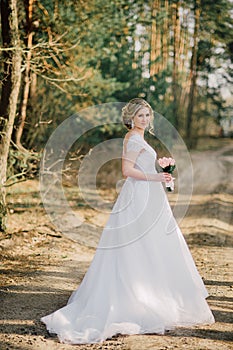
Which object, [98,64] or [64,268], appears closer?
[64,268]

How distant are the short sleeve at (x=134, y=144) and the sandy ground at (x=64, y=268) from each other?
1.74 m

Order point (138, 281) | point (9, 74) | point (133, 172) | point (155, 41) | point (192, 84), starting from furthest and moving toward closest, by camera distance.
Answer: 1. point (192, 84)
2. point (155, 41)
3. point (9, 74)
4. point (133, 172)
5. point (138, 281)

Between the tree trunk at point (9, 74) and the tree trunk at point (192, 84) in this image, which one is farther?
the tree trunk at point (192, 84)

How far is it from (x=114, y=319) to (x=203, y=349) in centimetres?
84

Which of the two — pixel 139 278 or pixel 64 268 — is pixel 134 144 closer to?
pixel 139 278

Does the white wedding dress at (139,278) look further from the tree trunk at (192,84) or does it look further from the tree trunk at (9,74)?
the tree trunk at (192,84)

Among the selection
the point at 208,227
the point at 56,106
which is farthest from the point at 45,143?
the point at 208,227

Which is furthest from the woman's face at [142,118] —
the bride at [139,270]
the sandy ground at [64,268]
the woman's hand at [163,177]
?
the sandy ground at [64,268]

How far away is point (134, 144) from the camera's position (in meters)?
5.16

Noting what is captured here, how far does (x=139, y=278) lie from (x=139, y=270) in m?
0.08

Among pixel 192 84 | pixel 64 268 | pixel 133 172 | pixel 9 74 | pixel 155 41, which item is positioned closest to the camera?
pixel 133 172

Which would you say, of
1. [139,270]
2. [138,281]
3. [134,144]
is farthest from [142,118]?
[138,281]

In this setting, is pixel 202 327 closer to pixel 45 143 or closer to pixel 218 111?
pixel 45 143

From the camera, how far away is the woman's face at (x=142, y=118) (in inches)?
205
